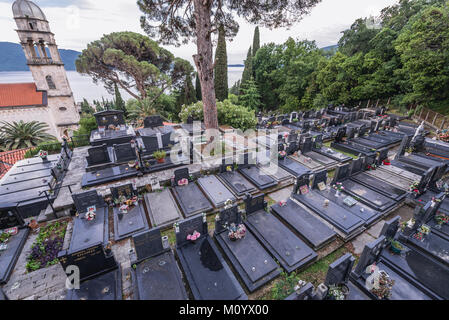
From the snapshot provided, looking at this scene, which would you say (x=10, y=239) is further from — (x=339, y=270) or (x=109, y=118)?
(x=109, y=118)

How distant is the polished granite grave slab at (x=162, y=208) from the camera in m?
7.68

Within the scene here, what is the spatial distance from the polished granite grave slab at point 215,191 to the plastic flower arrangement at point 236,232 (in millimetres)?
1757

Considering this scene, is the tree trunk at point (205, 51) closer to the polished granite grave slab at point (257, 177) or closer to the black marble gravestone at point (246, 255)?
the polished granite grave slab at point (257, 177)

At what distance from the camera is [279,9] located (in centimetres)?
1065

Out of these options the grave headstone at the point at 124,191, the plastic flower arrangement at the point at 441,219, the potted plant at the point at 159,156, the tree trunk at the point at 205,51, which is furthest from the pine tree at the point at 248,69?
the plastic flower arrangement at the point at 441,219

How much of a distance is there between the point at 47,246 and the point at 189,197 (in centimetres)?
521

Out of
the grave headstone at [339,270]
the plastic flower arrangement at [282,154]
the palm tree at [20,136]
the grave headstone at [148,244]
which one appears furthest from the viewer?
the palm tree at [20,136]

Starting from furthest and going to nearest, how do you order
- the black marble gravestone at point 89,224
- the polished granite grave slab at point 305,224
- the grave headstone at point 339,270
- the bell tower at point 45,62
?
1. the bell tower at point 45,62
2. the polished granite grave slab at point 305,224
3. the black marble gravestone at point 89,224
4. the grave headstone at point 339,270

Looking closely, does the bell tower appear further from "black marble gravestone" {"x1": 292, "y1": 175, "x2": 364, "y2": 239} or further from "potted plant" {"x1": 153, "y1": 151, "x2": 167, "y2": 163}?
"black marble gravestone" {"x1": 292, "y1": 175, "x2": 364, "y2": 239}

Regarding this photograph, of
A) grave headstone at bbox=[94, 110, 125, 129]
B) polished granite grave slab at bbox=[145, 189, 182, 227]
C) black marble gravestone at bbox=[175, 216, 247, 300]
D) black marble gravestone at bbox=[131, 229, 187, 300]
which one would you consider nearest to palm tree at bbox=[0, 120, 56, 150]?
grave headstone at bbox=[94, 110, 125, 129]

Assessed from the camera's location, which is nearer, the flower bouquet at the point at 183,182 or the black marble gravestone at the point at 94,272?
the black marble gravestone at the point at 94,272

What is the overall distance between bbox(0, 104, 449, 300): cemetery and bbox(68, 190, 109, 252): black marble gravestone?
0.05 metres

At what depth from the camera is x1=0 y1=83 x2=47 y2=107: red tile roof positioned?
22172mm
